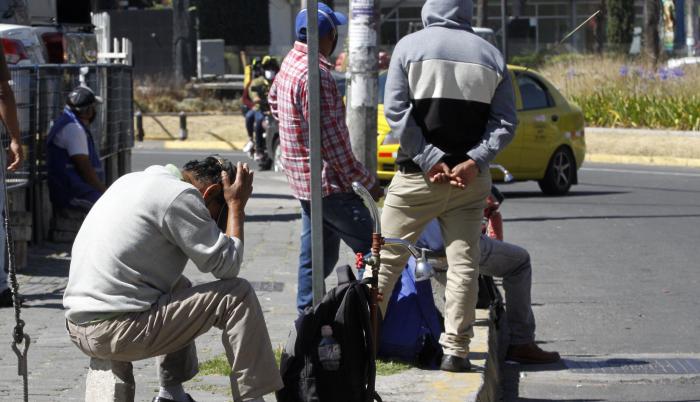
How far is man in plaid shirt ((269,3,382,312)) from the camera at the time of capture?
6797 mm

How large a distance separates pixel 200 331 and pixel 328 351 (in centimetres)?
50

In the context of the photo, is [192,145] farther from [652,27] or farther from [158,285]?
[158,285]

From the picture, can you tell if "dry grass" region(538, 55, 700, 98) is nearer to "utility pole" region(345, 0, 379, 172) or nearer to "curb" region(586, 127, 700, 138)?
"curb" region(586, 127, 700, 138)

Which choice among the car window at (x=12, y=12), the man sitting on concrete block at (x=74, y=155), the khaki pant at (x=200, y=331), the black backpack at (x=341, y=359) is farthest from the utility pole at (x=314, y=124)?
the car window at (x=12, y=12)

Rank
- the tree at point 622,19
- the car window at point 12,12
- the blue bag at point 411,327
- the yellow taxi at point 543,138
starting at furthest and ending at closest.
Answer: the tree at point 622,19 < the yellow taxi at point 543,138 < the car window at point 12,12 < the blue bag at point 411,327

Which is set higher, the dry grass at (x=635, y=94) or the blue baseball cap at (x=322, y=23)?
the blue baseball cap at (x=322, y=23)

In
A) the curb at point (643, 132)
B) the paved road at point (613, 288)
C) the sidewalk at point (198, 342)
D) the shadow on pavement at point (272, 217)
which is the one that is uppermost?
the curb at point (643, 132)

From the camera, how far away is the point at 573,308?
899cm

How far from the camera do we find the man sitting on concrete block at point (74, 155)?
10523 mm

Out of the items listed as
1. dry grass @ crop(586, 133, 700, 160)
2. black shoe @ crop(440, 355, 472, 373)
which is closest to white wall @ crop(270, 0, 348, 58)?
dry grass @ crop(586, 133, 700, 160)

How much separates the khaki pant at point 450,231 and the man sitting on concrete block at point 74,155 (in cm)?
477

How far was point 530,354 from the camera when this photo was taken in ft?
23.9

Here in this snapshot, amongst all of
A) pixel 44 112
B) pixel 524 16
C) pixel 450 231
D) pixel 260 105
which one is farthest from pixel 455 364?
pixel 524 16

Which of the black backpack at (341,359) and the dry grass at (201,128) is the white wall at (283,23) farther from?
the black backpack at (341,359)
